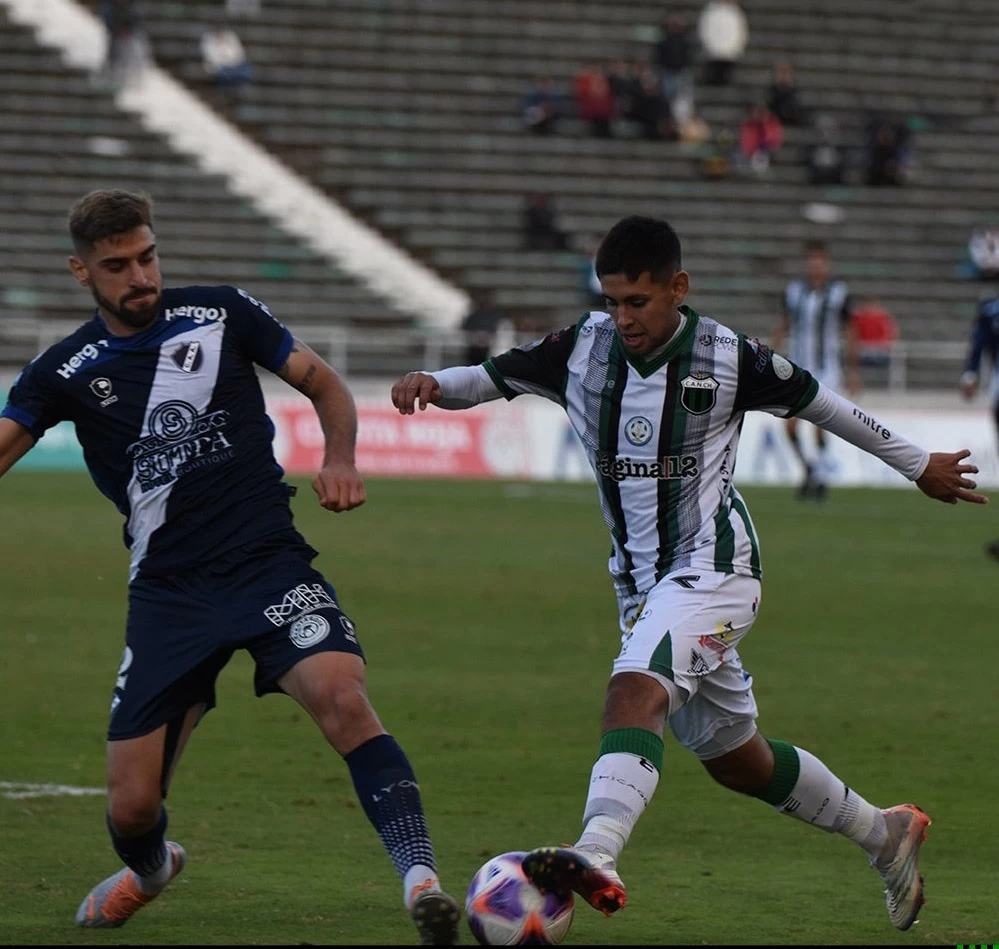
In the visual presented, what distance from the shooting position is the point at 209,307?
5953 millimetres

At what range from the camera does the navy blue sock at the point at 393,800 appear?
5.26m

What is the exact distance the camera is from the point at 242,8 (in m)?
35.2

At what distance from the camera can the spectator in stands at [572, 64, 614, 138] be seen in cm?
3544

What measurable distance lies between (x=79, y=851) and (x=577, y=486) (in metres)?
17.8

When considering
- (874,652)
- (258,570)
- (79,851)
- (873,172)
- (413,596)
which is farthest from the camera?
(873,172)

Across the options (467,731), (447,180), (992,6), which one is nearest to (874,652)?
(467,731)

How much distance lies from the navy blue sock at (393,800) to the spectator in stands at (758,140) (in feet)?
104

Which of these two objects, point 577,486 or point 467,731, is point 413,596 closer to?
point 467,731

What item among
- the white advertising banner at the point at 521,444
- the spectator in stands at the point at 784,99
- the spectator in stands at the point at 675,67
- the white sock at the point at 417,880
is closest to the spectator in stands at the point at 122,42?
the spectator in stands at the point at 675,67

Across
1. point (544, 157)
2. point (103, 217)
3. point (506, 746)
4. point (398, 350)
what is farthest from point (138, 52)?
point (103, 217)

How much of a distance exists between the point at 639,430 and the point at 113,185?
27.4 m

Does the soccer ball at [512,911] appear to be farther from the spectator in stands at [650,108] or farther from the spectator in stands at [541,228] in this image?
the spectator in stands at [650,108]

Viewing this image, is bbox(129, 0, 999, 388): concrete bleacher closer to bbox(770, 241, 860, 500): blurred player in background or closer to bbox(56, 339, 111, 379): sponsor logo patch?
bbox(770, 241, 860, 500): blurred player in background

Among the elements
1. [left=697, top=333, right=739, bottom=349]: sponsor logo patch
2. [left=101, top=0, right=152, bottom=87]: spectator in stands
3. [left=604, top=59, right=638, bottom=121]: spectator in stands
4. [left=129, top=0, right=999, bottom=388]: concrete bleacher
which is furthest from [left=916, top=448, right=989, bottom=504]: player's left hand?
[left=604, top=59, right=638, bottom=121]: spectator in stands
